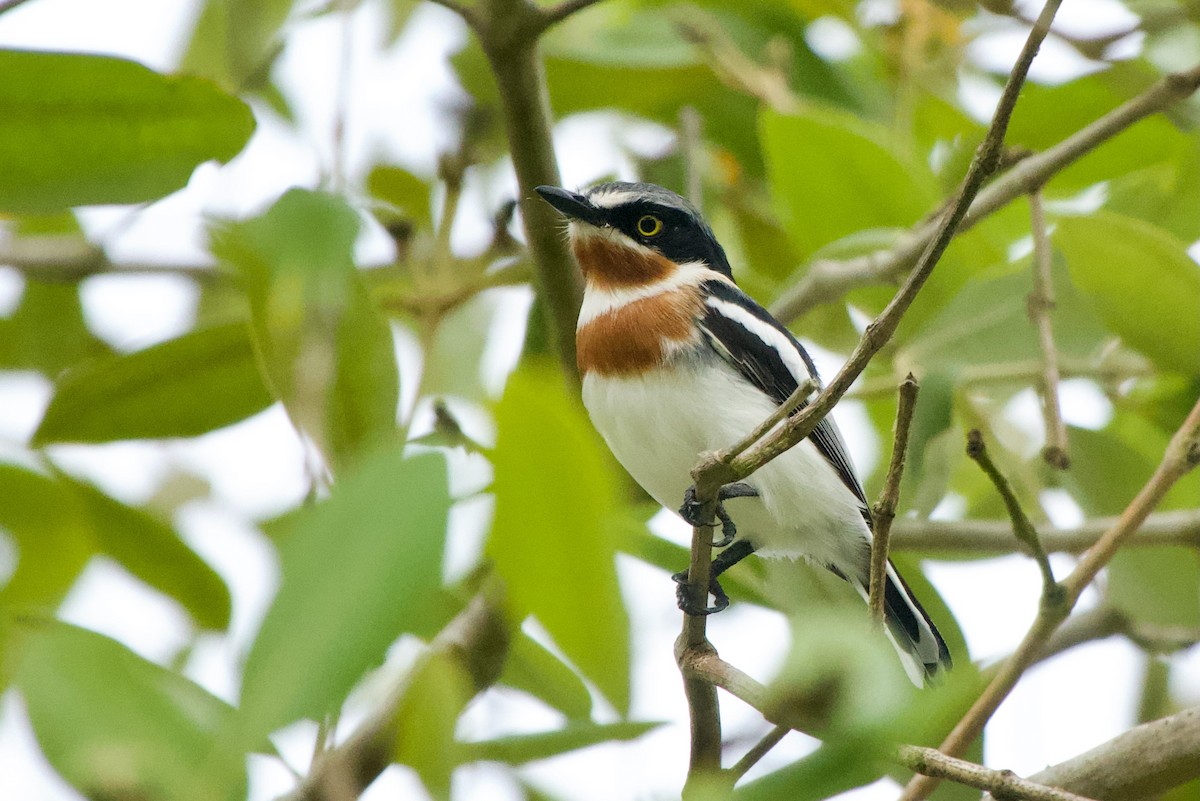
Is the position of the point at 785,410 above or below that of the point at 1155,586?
below

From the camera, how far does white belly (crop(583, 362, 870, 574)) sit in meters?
3.29

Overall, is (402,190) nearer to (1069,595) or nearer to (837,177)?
Answer: (837,177)

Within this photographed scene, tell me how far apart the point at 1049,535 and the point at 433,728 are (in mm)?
2373

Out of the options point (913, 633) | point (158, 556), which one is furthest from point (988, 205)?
point (158, 556)

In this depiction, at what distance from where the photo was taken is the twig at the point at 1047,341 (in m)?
2.88

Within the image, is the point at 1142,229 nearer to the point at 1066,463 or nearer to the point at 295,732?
the point at 1066,463

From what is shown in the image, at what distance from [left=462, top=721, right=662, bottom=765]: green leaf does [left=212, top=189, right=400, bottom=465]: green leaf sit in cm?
42

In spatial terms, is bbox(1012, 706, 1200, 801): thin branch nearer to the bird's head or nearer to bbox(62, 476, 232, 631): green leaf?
bbox(62, 476, 232, 631): green leaf

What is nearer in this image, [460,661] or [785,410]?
[785,410]

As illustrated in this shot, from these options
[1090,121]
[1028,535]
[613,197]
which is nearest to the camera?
[1028,535]

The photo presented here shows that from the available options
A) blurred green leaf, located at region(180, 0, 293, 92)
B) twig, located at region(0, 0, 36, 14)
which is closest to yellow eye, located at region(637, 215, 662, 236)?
blurred green leaf, located at region(180, 0, 293, 92)

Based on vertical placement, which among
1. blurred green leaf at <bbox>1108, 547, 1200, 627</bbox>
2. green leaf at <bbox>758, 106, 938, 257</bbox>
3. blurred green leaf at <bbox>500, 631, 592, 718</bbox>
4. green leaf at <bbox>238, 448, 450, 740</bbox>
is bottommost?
green leaf at <bbox>238, 448, 450, 740</bbox>

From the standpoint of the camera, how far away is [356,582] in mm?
1198

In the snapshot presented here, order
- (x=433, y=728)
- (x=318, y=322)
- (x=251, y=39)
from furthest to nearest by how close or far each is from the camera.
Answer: (x=251, y=39)
(x=318, y=322)
(x=433, y=728)
